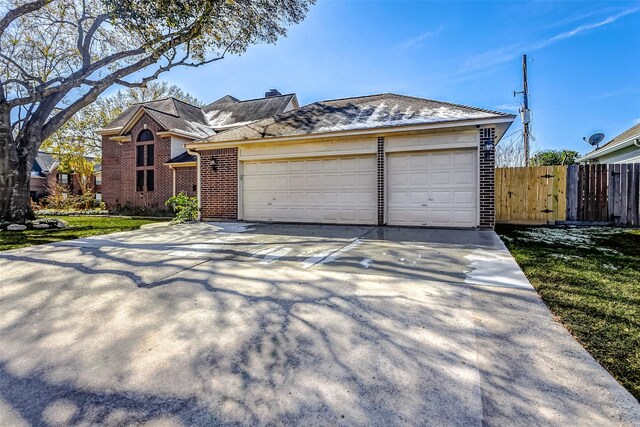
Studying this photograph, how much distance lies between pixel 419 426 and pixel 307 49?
12544 millimetres

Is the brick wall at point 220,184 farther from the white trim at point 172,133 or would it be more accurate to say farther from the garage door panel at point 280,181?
the white trim at point 172,133

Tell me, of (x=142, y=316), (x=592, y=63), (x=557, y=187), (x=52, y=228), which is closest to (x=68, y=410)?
(x=142, y=316)

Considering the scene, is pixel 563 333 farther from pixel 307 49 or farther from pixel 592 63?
pixel 592 63

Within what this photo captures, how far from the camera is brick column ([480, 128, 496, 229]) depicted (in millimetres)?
7984

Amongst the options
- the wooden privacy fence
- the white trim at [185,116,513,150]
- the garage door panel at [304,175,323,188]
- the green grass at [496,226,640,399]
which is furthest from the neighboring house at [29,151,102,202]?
the green grass at [496,226,640,399]

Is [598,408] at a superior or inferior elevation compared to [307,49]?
inferior

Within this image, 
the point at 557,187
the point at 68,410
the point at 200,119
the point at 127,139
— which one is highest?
the point at 200,119

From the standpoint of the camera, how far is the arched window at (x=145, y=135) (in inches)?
699

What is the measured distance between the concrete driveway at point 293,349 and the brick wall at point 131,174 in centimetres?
1365

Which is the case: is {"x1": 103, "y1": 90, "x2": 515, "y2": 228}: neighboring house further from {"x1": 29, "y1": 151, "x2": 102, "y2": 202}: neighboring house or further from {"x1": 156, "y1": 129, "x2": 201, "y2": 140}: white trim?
{"x1": 29, "y1": 151, "x2": 102, "y2": 202}: neighboring house

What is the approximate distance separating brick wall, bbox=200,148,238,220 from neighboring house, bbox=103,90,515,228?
3cm

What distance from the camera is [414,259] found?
16.2 feet

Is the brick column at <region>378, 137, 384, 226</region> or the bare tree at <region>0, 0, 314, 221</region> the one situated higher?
the bare tree at <region>0, 0, 314, 221</region>

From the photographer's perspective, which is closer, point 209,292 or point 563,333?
point 563,333
